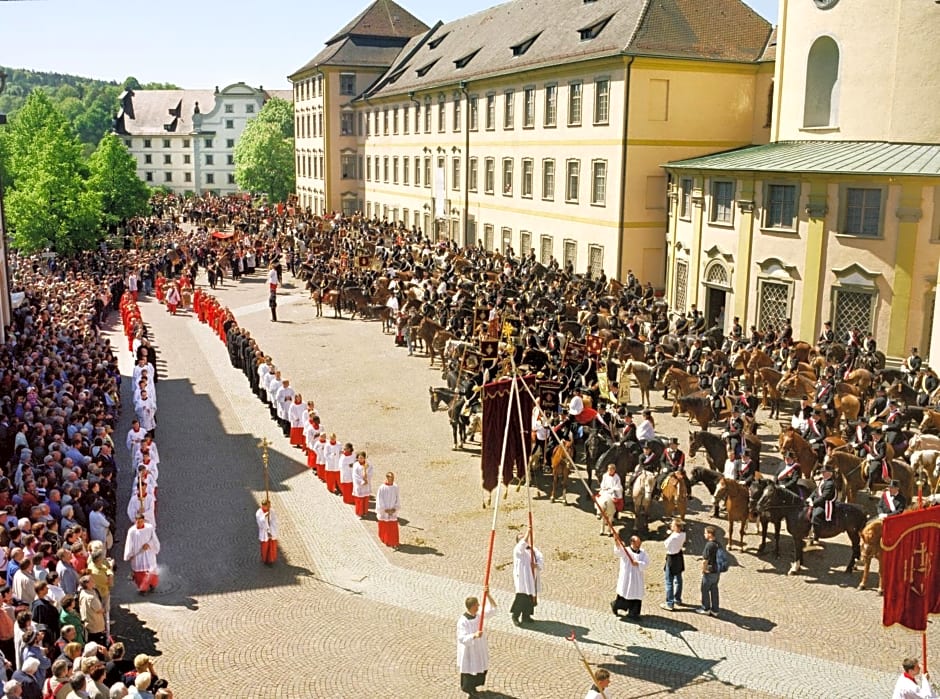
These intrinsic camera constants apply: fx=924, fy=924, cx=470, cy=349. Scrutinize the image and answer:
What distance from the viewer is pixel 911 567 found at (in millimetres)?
10547

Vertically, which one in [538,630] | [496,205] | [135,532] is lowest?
[538,630]

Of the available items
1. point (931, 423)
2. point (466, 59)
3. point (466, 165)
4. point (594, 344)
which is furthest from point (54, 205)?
point (931, 423)

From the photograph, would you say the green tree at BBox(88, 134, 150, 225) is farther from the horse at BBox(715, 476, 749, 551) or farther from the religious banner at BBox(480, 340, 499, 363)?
the horse at BBox(715, 476, 749, 551)

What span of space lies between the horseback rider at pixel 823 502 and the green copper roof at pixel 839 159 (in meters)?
13.9

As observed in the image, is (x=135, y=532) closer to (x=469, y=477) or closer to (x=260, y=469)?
(x=260, y=469)

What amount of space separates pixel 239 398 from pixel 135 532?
1195 centimetres

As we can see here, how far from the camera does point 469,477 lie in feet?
62.9

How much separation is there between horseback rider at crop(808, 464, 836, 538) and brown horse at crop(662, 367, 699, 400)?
8.32m

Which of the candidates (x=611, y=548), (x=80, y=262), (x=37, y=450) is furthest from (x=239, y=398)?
(x=80, y=262)

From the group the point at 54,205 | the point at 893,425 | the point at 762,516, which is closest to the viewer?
the point at 762,516

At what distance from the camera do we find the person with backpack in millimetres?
13102

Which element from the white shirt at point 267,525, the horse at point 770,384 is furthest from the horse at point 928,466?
the white shirt at point 267,525

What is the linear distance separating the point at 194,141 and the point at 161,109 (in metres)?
7.62

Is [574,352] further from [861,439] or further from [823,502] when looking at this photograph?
[823,502]
